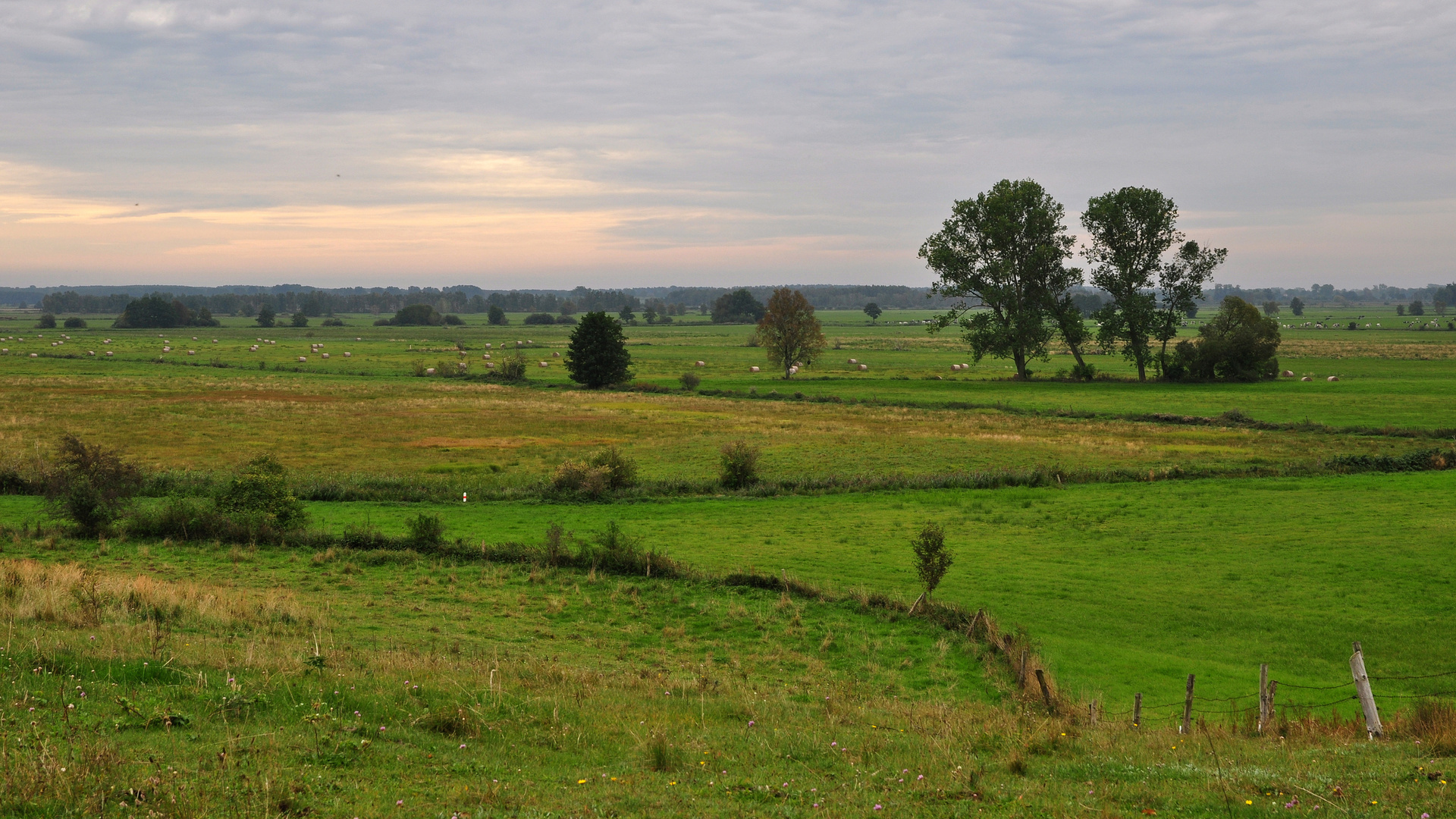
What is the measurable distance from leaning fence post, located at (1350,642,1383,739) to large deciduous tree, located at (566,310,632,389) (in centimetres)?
8002

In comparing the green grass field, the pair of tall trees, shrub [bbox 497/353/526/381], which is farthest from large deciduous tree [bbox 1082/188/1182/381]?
shrub [bbox 497/353/526/381]

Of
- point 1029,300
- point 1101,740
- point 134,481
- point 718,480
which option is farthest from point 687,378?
point 1101,740

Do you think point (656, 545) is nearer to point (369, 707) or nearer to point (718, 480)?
point (718, 480)

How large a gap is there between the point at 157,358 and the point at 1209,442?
389 ft

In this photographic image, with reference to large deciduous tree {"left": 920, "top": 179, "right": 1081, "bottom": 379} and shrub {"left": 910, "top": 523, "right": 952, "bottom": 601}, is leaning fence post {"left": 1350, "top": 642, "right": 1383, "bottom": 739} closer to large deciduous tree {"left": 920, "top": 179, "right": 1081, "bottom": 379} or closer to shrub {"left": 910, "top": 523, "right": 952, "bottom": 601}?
shrub {"left": 910, "top": 523, "right": 952, "bottom": 601}

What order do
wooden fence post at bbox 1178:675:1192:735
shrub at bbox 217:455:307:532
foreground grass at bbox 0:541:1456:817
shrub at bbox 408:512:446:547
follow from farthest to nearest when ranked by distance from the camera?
shrub at bbox 217:455:307:532
shrub at bbox 408:512:446:547
wooden fence post at bbox 1178:675:1192:735
foreground grass at bbox 0:541:1456:817

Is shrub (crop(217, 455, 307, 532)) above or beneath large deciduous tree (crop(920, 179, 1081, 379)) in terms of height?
beneath

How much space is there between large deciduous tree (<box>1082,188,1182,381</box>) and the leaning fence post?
8228 centimetres

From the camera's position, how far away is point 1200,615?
22.5 m

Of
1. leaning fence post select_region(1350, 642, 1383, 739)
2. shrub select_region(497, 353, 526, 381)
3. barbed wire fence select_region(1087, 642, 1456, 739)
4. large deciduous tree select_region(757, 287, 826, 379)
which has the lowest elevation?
barbed wire fence select_region(1087, 642, 1456, 739)

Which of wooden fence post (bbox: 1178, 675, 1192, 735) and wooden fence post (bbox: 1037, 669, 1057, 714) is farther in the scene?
wooden fence post (bbox: 1037, 669, 1057, 714)

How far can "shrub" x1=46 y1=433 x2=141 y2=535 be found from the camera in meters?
30.1

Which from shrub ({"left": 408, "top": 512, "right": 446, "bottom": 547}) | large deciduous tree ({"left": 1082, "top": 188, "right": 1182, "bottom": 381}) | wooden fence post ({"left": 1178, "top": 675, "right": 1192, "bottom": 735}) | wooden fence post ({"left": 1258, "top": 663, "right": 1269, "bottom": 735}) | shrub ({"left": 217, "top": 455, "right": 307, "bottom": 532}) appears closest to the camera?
wooden fence post ({"left": 1178, "top": 675, "right": 1192, "bottom": 735})

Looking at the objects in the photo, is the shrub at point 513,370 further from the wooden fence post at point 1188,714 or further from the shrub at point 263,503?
the wooden fence post at point 1188,714
